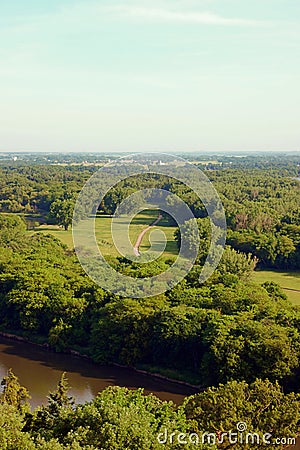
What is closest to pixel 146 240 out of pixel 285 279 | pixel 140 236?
pixel 140 236

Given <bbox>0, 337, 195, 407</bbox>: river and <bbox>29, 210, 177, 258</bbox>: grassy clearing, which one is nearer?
<bbox>0, 337, 195, 407</bbox>: river

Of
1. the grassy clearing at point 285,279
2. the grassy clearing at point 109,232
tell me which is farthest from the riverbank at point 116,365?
the grassy clearing at point 285,279

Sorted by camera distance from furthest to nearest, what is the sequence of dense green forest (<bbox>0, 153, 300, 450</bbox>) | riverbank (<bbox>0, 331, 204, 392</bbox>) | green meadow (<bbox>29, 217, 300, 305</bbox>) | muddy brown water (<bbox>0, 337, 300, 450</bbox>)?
green meadow (<bbox>29, 217, 300, 305</bbox>), riverbank (<bbox>0, 331, 204, 392</bbox>), muddy brown water (<bbox>0, 337, 300, 450</bbox>), dense green forest (<bbox>0, 153, 300, 450</bbox>)

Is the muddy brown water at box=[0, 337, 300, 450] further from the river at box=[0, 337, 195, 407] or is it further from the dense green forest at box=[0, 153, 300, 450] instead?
the dense green forest at box=[0, 153, 300, 450]

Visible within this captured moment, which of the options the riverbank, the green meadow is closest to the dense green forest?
the riverbank

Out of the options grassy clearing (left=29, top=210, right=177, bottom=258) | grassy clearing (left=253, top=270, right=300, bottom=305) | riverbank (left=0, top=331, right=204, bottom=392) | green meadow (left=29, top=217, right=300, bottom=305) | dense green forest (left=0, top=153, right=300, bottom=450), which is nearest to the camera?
dense green forest (left=0, top=153, right=300, bottom=450)

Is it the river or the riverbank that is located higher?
the riverbank
